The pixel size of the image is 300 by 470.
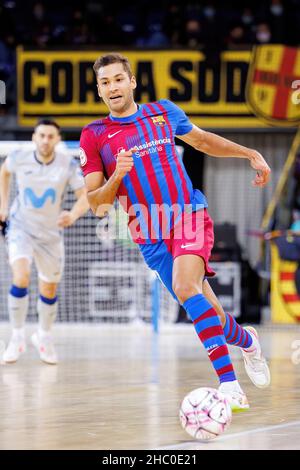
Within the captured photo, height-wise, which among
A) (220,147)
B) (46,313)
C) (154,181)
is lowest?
(46,313)

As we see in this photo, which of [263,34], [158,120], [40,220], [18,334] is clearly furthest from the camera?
[263,34]

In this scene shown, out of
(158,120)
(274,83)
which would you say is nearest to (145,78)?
(274,83)

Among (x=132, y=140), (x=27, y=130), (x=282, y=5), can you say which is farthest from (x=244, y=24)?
(x=132, y=140)

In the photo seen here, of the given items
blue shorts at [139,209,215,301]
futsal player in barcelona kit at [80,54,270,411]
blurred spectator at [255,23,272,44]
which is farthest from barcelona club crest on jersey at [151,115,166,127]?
blurred spectator at [255,23,272,44]

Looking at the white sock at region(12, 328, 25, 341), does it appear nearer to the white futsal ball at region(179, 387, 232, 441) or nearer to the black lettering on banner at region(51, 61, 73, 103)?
Result: the white futsal ball at region(179, 387, 232, 441)

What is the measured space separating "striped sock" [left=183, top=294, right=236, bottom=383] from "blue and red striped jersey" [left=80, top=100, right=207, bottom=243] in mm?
487

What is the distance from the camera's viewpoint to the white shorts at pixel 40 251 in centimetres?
907

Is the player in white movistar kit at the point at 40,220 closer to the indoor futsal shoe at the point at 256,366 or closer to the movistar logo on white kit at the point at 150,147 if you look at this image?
the indoor futsal shoe at the point at 256,366

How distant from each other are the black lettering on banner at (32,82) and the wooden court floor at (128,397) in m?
4.93

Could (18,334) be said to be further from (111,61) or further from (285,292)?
(285,292)

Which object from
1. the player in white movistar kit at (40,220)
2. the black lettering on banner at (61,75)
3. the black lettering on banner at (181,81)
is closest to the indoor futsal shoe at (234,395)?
the player in white movistar kit at (40,220)

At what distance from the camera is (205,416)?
15.8ft

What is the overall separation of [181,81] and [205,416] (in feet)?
34.5

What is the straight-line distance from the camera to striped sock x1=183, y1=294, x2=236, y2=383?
527 centimetres
